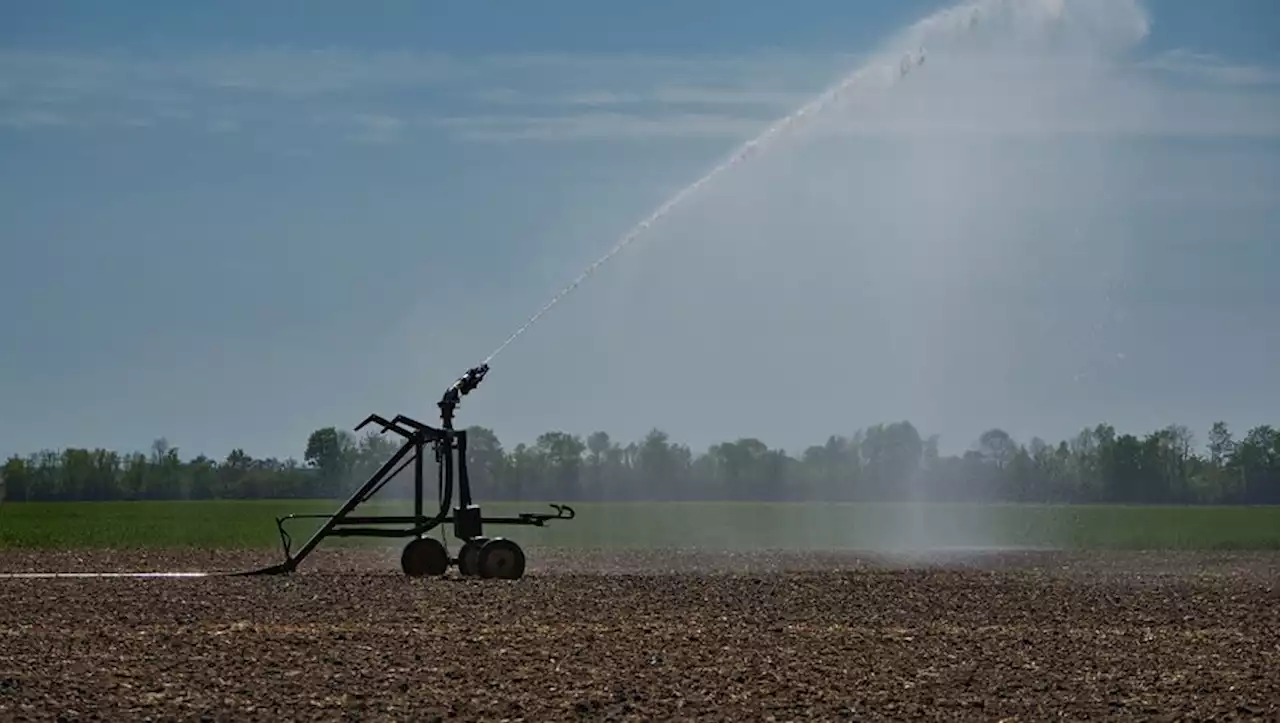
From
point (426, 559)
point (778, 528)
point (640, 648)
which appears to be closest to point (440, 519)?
point (426, 559)

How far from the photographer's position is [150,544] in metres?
46.8

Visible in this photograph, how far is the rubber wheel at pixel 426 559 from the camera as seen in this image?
29.1 m

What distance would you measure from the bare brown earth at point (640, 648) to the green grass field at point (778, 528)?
20686 millimetres

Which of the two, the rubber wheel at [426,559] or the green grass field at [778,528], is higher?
the green grass field at [778,528]

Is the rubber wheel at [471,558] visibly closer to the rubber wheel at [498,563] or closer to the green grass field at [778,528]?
the rubber wheel at [498,563]

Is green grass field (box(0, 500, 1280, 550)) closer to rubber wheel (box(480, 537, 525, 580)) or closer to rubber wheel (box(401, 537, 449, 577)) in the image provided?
rubber wheel (box(401, 537, 449, 577))

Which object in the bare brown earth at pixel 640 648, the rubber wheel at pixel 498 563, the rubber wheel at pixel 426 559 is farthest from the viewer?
the rubber wheel at pixel 426 559

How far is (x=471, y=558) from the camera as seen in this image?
28.4m

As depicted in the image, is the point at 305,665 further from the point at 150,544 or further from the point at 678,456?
the point at 678,456

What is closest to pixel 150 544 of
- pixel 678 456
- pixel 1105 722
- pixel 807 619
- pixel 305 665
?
pixel 807 619

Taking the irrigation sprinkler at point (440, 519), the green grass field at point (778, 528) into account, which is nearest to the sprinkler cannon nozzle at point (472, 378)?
the irrigation sprinkler at point (440, 519)

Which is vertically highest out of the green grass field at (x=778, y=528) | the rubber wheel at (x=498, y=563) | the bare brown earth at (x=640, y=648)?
the green grass field at (x=778, y=528)

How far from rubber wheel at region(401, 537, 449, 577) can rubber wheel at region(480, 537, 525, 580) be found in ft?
3.25

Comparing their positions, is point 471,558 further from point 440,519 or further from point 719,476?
point 719,476
